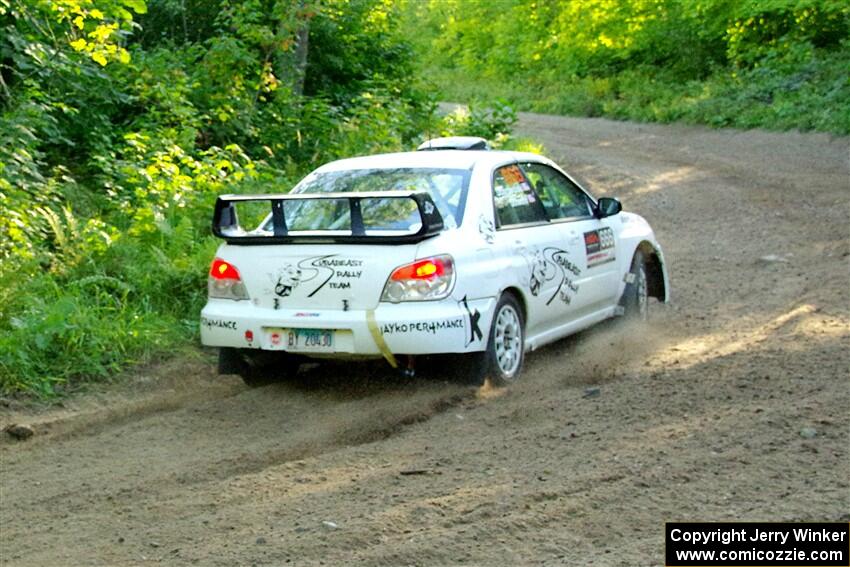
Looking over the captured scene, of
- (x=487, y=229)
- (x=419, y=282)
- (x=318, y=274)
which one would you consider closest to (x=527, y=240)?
(x=487, y=229)

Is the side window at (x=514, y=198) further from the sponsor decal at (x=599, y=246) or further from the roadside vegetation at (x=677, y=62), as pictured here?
the roadside vegetation at (x=677, y=62)

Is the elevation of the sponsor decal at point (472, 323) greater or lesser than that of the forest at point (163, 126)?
lesser

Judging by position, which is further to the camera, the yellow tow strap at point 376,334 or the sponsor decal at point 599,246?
the sponsor decal at point 599,246

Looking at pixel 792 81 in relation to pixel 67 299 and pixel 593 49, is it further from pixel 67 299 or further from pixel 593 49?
pixel 67 299

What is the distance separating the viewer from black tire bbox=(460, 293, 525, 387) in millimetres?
7660

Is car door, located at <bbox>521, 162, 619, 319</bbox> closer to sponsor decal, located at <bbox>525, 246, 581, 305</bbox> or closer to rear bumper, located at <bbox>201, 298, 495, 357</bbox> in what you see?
sponsor decal, located at <bbox>525, 246, 581, 305</bbox>

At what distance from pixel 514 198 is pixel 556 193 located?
717 millimetres

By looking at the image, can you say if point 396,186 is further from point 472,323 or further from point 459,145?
point 459,145

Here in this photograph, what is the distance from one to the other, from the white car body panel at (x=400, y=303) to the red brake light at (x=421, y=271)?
0.14ft

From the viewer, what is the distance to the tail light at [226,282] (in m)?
7.85

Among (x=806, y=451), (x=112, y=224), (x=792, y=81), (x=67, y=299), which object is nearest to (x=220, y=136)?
(x=112, y=224)

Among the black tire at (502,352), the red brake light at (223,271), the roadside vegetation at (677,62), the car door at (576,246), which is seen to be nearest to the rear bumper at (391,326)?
the black tire at (502,352)

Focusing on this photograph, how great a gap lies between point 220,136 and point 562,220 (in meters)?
6.83

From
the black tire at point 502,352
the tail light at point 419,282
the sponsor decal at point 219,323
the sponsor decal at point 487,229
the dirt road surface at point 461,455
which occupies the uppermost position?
the sponsor decal at point 487,229
